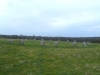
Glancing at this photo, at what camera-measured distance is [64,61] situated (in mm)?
34344

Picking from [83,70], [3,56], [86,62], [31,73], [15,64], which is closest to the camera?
[31,73]

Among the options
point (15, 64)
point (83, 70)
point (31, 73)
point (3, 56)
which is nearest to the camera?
point (31, 73)

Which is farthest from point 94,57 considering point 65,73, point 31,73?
point 31,73

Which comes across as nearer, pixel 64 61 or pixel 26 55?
pixel 64 61

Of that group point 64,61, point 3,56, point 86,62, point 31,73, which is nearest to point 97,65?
point 86,62

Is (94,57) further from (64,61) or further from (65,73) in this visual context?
(65,73)

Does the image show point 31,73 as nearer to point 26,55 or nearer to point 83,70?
point 83,70

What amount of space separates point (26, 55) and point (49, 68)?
9.07 m

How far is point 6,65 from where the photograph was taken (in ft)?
101

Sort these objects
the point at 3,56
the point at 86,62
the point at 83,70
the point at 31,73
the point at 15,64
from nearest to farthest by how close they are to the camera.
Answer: the point at 31,73 → the point at 83,70 → the point at 15,64 → the point at 86,62 → the point at 3,56

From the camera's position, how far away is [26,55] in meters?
38.1

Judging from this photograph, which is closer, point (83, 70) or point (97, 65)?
point (83, 70)

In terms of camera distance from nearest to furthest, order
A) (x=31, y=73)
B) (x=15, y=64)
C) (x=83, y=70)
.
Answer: (x=31, y=73), (x=83, y=70), (x=15, y=64)

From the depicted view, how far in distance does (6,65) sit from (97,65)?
41.3ft
